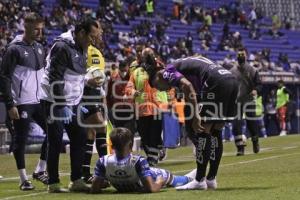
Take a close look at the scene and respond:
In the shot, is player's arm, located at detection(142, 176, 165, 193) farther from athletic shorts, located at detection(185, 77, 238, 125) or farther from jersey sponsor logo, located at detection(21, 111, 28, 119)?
jersey sponsor logo, located at detection(21, 111, 28, 119)

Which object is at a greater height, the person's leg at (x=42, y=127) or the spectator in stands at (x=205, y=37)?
the spectator in stands at (x=205, y=37)

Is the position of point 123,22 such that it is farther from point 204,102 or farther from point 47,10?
point 204,102

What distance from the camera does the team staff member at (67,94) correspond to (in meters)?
8.78

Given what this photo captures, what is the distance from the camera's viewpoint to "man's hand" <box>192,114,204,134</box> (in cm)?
850

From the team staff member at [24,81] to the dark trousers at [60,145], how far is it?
0.72m

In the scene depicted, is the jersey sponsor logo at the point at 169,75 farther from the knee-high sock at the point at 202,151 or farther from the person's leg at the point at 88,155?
the person's leg at the point at 88,155

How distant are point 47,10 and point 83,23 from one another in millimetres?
23519

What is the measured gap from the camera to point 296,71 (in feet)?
123

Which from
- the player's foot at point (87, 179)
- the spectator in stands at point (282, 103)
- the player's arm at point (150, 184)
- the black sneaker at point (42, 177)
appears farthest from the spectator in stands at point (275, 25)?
the player's arm at point (150, 184)

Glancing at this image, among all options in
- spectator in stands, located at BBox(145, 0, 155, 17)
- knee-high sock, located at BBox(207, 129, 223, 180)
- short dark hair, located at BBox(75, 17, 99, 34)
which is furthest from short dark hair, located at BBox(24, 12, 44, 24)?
spectator in stands, located at BBox(145, 0, 155, 17)

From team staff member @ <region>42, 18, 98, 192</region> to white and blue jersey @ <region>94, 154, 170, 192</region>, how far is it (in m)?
0.55

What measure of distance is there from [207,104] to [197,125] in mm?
333

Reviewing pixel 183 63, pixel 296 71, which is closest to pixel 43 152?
pixel 183 63

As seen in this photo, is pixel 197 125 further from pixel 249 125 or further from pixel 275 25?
pixel 275 25
